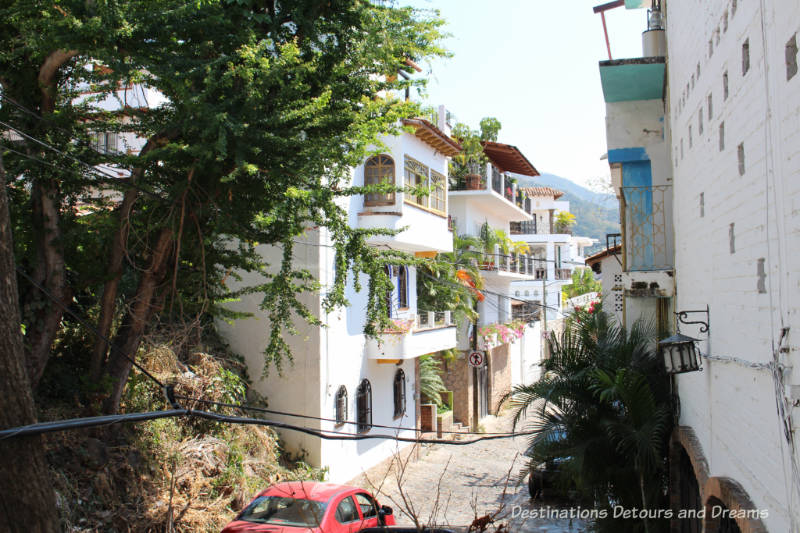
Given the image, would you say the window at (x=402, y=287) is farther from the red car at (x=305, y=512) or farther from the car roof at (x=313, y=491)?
the red car at (x=305, y=512)

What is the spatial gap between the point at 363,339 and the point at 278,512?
8.48 meters

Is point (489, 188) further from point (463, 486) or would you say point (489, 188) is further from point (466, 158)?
point (463, 486)

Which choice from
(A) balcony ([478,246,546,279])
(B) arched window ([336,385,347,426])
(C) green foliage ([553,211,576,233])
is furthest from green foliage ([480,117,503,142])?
(C) green foliage ([553,211,576,233])

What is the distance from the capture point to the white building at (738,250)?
416 cm

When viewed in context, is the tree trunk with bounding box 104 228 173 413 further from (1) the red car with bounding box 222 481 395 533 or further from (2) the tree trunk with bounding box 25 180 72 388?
(1) the red car with bounding box 222 481 395 533

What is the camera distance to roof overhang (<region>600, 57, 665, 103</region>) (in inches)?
468

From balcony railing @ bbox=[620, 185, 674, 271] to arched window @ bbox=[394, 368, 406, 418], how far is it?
9540 millimetres

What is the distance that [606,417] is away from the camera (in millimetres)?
11570

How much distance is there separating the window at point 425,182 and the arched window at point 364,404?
4.94 meters

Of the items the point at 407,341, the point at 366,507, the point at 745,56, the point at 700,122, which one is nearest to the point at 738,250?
the point at 745,56

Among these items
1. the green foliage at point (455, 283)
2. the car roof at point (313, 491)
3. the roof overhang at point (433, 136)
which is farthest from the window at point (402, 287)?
the car roof at point (313, 491)

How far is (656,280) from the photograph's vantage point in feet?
40.8

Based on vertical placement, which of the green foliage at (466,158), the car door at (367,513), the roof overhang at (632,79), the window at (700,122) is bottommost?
the car door at (367,513)

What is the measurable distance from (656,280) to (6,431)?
1081 centimetres
